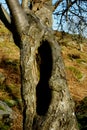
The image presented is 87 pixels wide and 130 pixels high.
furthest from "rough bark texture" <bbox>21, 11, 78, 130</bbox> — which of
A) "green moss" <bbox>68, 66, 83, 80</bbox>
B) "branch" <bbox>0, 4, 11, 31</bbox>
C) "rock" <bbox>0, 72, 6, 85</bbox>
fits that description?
"green moss" <bbox>68, 66, 83, 80</bbox>

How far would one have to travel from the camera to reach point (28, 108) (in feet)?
19.5

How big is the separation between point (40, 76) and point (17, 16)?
4.03 feet

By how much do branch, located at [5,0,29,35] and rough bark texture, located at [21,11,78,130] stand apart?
117 mm

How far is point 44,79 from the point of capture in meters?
6.06

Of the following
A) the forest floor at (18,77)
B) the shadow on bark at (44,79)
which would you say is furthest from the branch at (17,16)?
the forest floor at (18,77)

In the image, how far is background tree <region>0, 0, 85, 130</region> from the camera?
5.65 metres

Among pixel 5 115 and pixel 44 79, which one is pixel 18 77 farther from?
pixel 44 79

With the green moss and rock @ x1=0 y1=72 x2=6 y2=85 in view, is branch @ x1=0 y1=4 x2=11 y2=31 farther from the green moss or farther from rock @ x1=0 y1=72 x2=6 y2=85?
the green moss

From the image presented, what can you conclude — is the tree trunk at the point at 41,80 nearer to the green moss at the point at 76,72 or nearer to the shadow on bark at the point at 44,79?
the shadow on bark at the point at 44,79

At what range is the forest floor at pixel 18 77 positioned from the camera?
33.5 feet

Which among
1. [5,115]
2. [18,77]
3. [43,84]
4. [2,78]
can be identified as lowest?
[18,77]

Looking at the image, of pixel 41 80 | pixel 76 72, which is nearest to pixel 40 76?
pixel 41 80

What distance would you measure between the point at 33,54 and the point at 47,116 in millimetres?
1218

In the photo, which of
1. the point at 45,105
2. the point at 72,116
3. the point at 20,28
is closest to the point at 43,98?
the point at 45,105
